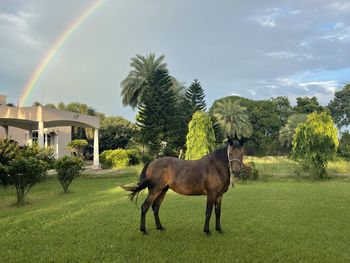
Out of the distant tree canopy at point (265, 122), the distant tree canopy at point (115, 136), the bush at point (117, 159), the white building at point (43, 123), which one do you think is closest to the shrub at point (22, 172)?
the white building at point (43, 123)

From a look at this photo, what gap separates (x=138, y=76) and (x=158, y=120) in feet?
30.5

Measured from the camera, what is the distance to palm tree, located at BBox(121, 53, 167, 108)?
37500 millimetres

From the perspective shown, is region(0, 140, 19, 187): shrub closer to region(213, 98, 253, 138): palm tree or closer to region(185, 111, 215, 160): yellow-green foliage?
region(185, 111, 215, 160): yellow-green foliage

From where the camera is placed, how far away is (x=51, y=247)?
541cm

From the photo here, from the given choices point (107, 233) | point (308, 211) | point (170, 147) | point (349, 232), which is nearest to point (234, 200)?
point (308, 211)

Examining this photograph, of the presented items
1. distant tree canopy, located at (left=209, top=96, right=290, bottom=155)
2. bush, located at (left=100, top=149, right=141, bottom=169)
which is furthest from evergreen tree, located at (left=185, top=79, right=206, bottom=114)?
distant tree canopy, located at (left=209, top=96, right=290, bottom=155)

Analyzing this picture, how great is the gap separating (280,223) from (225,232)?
5.12ft

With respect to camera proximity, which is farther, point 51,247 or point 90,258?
point 51,247

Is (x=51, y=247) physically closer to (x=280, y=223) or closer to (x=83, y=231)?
(x=83, y=231)

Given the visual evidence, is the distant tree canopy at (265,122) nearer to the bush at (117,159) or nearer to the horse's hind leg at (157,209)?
A: the bush at (117,159)

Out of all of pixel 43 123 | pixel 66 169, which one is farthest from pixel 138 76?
pixel 66 169

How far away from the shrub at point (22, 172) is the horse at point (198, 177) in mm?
5071

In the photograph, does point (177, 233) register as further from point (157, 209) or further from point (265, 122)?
point (265, 122)

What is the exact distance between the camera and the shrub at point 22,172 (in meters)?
10.3
